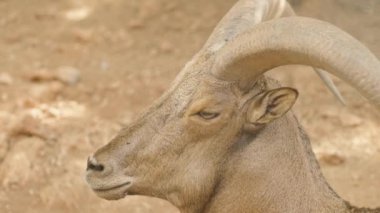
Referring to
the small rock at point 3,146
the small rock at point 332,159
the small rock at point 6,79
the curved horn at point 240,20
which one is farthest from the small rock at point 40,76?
the curved horn at point 240,20

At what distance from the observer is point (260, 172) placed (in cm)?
407

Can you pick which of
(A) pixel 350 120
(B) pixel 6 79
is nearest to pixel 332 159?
(A) pixel 350 120

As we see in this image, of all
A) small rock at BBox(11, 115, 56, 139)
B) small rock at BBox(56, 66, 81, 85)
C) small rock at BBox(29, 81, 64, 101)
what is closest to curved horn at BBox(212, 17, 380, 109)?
small rock at BBox(11, 115, 56, 139)

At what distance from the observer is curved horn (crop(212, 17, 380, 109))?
3506 mm

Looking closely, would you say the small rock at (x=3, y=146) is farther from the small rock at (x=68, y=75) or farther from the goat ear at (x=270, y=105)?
the goat ear at (x=270, y=105)

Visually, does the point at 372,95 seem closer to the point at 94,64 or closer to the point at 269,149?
the point at 269,149

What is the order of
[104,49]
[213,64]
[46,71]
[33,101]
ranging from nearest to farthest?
[213,64] → [33,101] → [46,71] → [104,49]

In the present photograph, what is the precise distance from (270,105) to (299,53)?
38cm

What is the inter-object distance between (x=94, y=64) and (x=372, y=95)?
5.64m

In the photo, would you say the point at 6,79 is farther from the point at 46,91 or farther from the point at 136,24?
the point at 136,24

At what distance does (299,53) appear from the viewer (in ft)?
12.2

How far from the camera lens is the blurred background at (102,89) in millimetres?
6594

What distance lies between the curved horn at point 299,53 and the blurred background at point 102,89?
262cm

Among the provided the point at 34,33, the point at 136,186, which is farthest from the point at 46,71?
the point at 136,186
